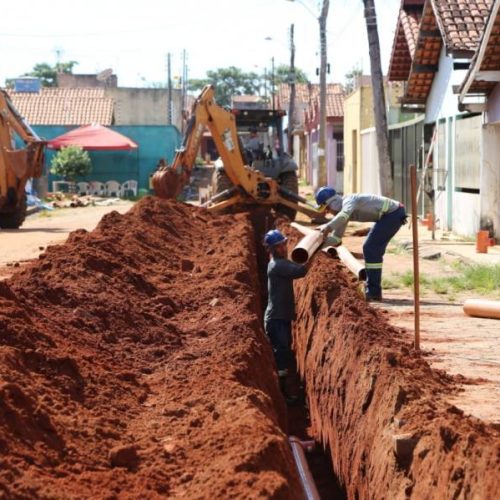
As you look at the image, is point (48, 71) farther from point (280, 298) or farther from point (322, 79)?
point (280, 298)

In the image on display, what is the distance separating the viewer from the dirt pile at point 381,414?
518 centimetres

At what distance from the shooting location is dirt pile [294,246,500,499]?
5176mm

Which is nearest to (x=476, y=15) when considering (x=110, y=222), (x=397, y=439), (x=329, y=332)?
(x=110, y=222)

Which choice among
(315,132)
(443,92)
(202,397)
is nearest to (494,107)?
(443,92)

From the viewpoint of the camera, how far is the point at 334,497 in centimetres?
801

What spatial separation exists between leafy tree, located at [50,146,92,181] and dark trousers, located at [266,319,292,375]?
114ft

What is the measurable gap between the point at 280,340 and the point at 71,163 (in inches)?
1395

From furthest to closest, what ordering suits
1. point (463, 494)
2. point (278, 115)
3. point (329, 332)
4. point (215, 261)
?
point (278, 115) < point (215, 261) < point (329, 332) < point (463, 494)

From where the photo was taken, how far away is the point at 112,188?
152ft

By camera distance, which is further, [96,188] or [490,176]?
[96,188]

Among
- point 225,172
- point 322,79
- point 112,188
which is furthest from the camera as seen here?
point 112,188

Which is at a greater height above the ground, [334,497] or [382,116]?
[382,116]

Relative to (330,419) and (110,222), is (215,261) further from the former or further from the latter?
(330,419)

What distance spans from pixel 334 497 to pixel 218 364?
1423mm
